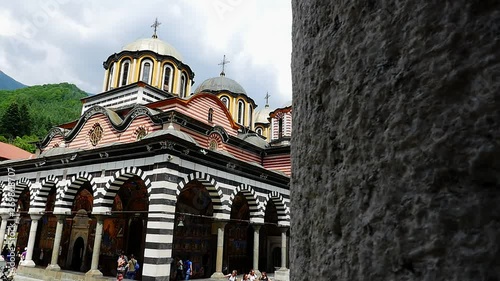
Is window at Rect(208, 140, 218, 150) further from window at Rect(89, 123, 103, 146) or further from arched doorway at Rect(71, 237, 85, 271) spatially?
arched doorway at Rect(71, 237, 85, 271)

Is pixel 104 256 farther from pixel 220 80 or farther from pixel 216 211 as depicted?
pixel 220 80

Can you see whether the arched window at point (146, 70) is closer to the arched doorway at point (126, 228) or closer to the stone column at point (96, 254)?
the arched doorway at point (126, 228)

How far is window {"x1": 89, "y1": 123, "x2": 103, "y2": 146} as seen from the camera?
1427cm

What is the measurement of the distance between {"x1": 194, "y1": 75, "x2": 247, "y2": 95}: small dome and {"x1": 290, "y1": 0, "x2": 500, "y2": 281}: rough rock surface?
23613 mm

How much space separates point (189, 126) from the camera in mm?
14109

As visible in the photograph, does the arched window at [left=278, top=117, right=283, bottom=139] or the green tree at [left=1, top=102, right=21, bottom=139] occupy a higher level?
the green tree at [left=1, top=102, right=21, bottom=139]

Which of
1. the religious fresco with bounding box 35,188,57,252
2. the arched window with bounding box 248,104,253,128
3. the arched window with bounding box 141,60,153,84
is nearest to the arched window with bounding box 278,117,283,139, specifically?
the arched window with bounding box 248,104,253,128

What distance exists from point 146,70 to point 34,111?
42.5 m

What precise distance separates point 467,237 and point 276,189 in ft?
47.8

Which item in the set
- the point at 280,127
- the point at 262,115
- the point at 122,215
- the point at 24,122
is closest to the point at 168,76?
the point at 280,127

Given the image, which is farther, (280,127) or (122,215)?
(280,127)

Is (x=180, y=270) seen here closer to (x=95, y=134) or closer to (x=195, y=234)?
(x=195, y=234)

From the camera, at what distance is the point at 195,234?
1416 cm

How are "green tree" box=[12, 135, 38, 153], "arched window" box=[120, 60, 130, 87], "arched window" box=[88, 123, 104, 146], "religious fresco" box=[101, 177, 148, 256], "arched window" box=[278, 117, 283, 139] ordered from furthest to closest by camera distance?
"green tree" box=[12, 135, 38, 153] → "arched window" box=[278, 117, 283, 139] → "arched window" box=[120, 60, 130, 87] → "arched window" box=[88, 123, 104, 146] → "religious fresco" box=[101, 177, 148, 256]
